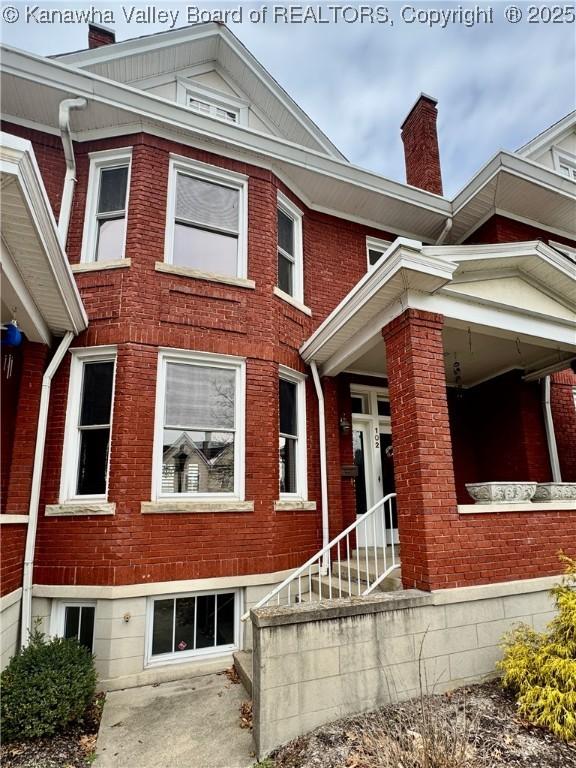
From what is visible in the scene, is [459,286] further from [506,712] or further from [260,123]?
[260,123]

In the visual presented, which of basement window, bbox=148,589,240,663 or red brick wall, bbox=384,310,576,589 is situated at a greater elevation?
red brick wall, bbox=384,310,576,589

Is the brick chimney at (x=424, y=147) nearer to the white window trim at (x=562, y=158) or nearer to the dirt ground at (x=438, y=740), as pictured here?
the white window trim at (x=562, y=158)

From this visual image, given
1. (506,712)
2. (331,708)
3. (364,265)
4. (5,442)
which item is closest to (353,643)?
(331,708)

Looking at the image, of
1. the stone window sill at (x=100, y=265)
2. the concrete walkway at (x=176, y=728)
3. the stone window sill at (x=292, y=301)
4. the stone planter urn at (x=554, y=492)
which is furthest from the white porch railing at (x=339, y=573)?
the stone window sill at (x=100, y=265)

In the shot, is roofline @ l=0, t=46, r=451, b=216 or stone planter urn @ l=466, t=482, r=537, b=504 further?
roofline @ l=0, t=46, r=451, b=216

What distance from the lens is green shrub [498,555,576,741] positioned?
3363mm

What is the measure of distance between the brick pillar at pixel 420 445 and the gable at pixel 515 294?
1.97 ft

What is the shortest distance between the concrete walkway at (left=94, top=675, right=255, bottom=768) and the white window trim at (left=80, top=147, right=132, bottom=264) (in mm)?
5304

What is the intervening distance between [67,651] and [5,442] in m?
2.44

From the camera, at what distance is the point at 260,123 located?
26.8 feet

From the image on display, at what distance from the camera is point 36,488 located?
204 inches

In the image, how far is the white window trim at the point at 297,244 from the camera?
7.33 metres

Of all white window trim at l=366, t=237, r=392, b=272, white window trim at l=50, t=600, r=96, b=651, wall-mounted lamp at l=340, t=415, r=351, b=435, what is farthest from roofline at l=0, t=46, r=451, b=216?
white window trim at l=50, t=600, r=96, b=651

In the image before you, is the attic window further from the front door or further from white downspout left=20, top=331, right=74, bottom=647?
the front door
